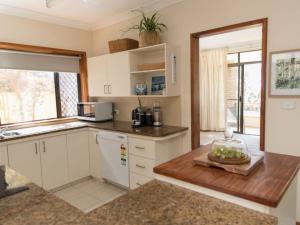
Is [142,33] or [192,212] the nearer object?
[192,212]

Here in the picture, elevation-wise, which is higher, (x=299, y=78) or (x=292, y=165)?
(x=299, y=78)

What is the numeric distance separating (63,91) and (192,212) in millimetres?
3590

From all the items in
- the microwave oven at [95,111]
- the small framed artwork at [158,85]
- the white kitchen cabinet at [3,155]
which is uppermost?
the small framed artwork at [158,85]

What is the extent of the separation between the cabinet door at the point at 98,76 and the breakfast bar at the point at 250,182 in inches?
95.0

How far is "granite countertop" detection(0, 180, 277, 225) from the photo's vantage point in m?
0.88

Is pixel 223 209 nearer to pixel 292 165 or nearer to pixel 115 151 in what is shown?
pixel 292 165

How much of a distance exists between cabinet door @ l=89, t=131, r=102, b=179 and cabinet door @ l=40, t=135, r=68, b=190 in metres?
0.41

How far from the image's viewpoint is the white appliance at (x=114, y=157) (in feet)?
9.89

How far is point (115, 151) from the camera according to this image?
10.2ft

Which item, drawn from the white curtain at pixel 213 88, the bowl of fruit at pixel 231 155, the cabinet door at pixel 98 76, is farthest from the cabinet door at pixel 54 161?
the white curtain at pixel 213 88

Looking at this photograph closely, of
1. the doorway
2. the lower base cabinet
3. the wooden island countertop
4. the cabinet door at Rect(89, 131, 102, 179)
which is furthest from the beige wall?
the doorway

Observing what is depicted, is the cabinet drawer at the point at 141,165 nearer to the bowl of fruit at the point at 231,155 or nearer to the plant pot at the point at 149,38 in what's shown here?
the bowl of fruit at the point at 231,155

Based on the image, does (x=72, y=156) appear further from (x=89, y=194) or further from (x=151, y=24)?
(x=151, y=24)

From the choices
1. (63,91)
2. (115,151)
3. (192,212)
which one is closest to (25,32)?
(63,91)
